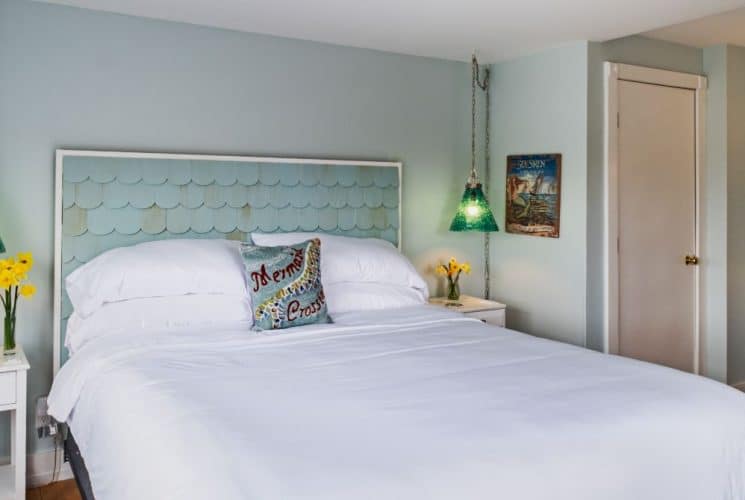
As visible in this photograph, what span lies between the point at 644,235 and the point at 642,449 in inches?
101

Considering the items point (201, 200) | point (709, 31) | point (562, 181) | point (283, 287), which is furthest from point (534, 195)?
point (201, 200)

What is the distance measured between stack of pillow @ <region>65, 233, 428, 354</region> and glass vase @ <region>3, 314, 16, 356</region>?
223 millimetres

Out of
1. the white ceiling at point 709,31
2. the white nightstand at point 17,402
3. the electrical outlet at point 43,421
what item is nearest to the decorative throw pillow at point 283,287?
the white nightstand at point 17,402

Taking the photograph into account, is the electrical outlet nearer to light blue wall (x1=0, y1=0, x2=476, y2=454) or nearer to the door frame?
light blue wall (x1=0, y1=0, x2=476, y2=454)

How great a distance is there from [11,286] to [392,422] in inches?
82.4

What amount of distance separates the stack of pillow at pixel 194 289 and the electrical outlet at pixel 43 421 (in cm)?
35

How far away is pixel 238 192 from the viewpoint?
137 inches

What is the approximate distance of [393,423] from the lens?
168cm

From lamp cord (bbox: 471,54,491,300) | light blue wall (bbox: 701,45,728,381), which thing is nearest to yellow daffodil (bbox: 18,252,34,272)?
lamp cord (bbox: 471,54,491,300)

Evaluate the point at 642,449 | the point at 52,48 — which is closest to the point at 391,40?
the point at 52,48

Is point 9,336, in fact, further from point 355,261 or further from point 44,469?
point 355,261

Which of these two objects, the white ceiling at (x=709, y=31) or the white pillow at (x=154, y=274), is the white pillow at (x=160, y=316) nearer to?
the white pillow at (x=154, y=274)

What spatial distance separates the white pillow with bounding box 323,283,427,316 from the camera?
326 centimetres

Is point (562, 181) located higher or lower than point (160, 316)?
higher
